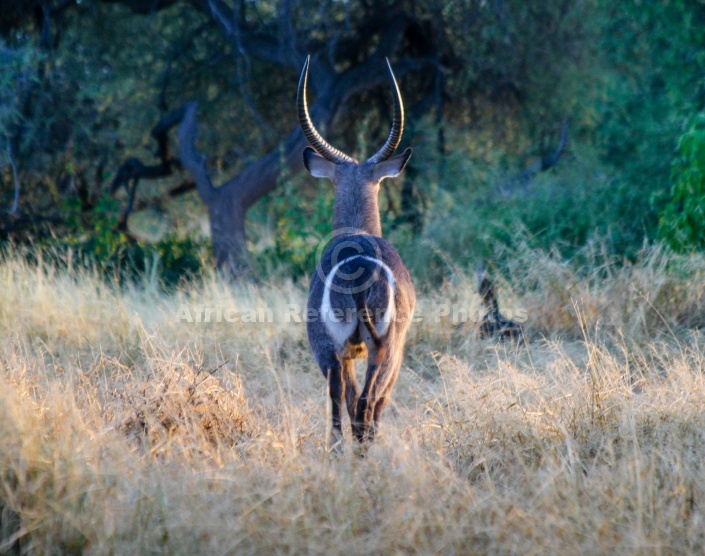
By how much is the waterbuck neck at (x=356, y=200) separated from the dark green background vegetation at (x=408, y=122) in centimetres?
277

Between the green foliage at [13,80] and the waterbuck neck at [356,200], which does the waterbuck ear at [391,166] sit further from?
the green foliage at [13,80]

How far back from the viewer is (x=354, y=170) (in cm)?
527

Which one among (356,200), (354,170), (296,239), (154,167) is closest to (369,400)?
(356,200)

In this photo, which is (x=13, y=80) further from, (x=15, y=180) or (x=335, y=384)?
(x=335, y=384)

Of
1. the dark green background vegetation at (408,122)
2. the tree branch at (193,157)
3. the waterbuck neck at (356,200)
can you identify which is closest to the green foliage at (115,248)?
the dark green background vegetation at (408,122)

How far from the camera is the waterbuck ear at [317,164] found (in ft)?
17.7

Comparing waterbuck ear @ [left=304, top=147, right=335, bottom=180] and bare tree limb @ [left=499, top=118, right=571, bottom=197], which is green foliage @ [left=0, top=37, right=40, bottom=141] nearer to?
waterbuck ear @ [left=304, top=147, right=335, bottom=180]

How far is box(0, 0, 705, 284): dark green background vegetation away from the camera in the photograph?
28.9 ft

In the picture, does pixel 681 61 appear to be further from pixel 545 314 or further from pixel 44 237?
pixel 44 237

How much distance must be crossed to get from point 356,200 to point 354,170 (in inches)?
12.1

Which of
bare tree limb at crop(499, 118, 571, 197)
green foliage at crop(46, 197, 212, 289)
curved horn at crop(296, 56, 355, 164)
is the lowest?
green foliage at crop(46, 197, 212, 289)

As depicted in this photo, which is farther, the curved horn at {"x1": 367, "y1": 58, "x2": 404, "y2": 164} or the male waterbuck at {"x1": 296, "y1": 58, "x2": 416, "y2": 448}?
the curved horn at {"x1": 367, "y1": 58, "x2": 404, "y2": 164}

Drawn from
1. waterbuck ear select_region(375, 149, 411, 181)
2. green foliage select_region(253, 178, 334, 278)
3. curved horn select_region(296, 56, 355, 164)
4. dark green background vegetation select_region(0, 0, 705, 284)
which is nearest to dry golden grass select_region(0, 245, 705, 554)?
waterbuck ear select_region(375, 149, 411, 181)

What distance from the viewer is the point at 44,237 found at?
9320mm
